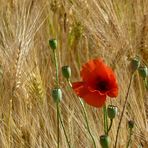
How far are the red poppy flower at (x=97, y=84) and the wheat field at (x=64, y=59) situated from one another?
0.22 metres

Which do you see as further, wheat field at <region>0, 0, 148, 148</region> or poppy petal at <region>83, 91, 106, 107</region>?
wheat field at <region>0, 0, 148, 148</region>

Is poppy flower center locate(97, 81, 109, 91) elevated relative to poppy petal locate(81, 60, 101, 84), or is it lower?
lower

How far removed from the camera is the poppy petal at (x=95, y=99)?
105 centimetres

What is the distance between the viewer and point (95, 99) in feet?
3.46

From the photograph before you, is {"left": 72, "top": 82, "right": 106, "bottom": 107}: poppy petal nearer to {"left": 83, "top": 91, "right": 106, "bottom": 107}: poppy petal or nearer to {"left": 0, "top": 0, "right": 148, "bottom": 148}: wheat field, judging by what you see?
{"left": 83, "top": 91, "right": 106, "bottom": 107}: poppy petal

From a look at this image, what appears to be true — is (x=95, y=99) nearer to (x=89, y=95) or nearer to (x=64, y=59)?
(x=89, y=95)

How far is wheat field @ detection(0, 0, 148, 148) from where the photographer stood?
1356 mm

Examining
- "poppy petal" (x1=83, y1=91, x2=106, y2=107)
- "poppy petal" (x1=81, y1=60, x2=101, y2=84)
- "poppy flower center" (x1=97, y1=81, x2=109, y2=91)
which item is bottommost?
"poppy petal" (x1=83, y1=91, x2=106, y2=107)

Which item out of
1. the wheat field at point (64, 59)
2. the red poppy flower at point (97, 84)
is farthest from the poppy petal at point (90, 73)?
the wheat field at point (64, 59)

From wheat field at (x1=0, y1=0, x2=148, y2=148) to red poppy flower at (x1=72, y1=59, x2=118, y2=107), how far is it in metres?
0.22

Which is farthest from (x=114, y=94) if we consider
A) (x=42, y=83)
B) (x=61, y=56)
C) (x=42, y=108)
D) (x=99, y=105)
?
(x=61, y=56)

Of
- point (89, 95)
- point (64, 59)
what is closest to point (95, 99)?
point (89, 95)

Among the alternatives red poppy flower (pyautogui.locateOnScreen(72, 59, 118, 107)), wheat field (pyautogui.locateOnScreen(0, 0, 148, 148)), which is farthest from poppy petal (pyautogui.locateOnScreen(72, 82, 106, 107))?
wheat field (pyautogui.locateOnScreen(0, 0, 148, 148))

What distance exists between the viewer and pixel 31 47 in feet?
5.35
